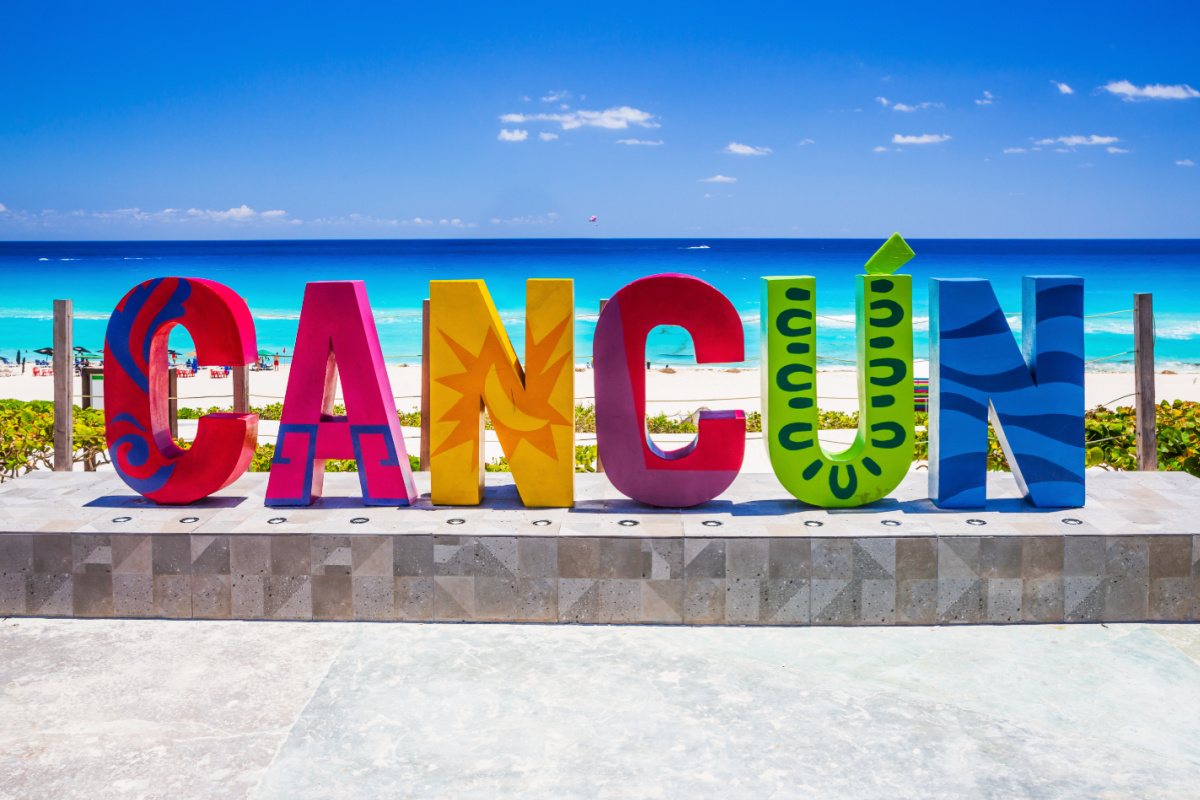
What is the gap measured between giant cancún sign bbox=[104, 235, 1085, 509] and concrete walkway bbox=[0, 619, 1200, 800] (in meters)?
1.28

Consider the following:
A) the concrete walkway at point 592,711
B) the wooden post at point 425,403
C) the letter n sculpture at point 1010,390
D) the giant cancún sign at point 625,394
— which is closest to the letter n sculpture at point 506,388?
the giant cancún sign at point 625,394

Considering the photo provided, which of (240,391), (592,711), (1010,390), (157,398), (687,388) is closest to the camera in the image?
(592,711)

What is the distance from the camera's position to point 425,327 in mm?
8445

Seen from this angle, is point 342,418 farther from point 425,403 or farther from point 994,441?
point 994,441

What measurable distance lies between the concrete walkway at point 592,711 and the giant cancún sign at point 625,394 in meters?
1.28

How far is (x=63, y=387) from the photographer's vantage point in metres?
8.66

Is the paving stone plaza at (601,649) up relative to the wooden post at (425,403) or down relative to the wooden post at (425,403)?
down

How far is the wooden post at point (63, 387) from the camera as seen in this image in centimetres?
866

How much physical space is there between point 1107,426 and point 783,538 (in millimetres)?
5363

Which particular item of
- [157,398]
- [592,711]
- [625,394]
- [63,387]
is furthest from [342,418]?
[592,711]

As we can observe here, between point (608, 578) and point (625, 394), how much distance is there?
4.76ft

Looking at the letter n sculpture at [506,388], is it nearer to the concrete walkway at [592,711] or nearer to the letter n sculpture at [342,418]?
the letter n sculpture at [342,418]

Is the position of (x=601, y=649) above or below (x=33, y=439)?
below

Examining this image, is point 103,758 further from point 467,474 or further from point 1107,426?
point 1107,426
